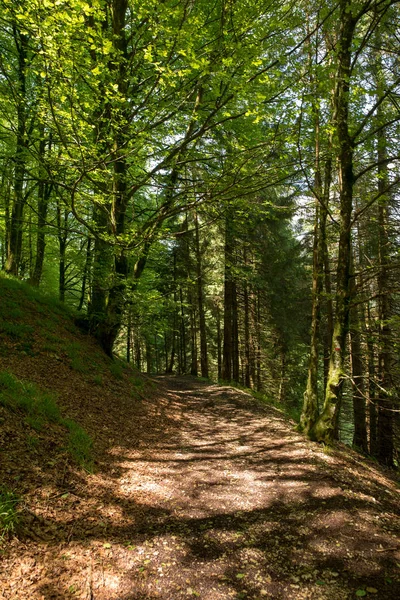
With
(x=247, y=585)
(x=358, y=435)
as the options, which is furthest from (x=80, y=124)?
(x=358, y=435)

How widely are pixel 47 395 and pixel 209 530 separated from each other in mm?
3334

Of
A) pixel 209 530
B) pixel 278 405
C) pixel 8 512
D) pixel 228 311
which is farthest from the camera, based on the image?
pixel 228 311

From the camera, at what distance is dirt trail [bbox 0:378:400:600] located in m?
2.76

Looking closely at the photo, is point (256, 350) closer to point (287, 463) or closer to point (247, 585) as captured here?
point (287, 463)

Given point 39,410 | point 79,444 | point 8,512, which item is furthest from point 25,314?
point 8,512

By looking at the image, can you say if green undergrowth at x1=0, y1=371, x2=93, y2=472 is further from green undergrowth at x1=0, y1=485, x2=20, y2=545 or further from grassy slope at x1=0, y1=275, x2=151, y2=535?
green undergrowth at x1=0, y1=485, x2=20, y2=545

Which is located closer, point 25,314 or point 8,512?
point 8,512

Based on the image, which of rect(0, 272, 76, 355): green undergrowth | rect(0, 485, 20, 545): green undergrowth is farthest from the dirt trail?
rect(0, 272, 76, 355): green undergrowth

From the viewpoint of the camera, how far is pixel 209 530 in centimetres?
367

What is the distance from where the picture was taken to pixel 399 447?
10805 millimetres

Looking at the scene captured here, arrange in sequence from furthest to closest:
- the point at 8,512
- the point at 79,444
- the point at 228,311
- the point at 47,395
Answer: the point at 228,311 < the point at 47,395 < the point at 79,444 < the point at 8,512

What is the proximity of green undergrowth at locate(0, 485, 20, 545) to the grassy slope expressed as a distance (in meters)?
0.01

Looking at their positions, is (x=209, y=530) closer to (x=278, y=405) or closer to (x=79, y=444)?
(x=79, y=444)

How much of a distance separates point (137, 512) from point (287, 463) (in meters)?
2.82
